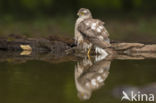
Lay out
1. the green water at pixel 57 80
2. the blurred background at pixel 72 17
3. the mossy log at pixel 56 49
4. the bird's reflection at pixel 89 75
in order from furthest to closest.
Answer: the blurred background at pixel 72 17 < the mossy log at pixel 56 49 < the bird's reflection at pixel 89 75 < the green water at pixel 57 80

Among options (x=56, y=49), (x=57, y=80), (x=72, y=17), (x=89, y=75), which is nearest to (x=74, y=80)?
(x=57, y=80)

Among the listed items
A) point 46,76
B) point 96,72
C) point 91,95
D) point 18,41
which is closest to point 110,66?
point 96,72

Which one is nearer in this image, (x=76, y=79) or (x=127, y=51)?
(x=76, y=79)

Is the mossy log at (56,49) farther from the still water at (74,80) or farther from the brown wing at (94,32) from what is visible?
the still water at (74,80)

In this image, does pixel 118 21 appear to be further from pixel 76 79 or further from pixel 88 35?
pixel 76 79

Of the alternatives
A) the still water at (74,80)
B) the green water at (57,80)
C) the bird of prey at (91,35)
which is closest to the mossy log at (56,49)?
the bird of prey at (91,35)

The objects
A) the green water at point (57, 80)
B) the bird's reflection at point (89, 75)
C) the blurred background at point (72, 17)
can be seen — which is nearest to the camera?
the green water at point (57, 80)

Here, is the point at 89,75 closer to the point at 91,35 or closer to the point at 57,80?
the point at 57,80
